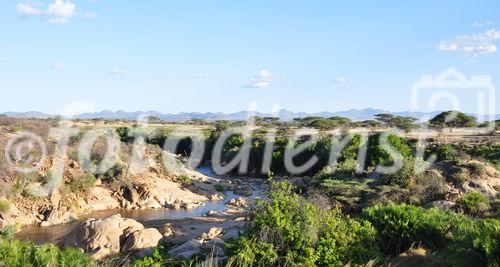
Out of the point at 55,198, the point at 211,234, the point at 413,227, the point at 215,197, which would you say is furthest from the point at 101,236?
the point at 215,197

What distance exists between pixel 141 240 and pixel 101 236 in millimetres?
1533

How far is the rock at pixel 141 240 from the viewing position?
18.1 metres

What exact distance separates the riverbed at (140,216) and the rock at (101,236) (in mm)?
3982

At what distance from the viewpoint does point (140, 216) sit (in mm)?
31062

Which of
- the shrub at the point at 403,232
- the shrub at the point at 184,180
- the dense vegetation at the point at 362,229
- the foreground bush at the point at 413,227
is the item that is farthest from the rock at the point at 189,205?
the shrub at the point at 403,232

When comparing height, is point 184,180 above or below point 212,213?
above

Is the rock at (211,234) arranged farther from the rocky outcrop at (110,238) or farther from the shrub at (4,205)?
the shrub at (4,205)

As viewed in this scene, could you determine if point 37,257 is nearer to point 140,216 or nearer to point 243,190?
point 140,216

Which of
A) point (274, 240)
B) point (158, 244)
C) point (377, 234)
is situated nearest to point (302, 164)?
point (158, 244)

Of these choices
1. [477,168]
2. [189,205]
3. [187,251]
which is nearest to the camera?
[187,251]

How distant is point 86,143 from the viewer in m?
36.8

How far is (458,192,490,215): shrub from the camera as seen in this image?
64.7 feet

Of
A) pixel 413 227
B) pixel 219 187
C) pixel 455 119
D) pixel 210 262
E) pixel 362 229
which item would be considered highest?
pixel 455 119

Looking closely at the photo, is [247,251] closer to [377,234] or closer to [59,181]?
[377,234]
